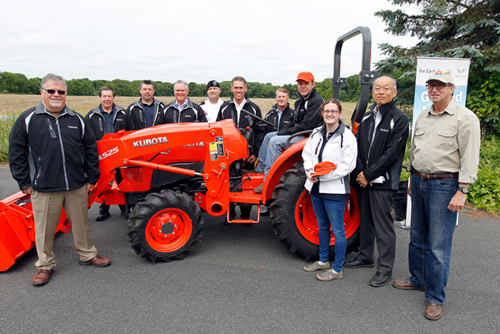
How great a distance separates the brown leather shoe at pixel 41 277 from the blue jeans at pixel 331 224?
8.29 ft

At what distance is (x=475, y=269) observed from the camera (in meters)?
3.46

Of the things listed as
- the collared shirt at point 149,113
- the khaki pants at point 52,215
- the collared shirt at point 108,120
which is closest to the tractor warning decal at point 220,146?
the khaki pants at point 52,215

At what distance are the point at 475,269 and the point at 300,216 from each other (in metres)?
1.80

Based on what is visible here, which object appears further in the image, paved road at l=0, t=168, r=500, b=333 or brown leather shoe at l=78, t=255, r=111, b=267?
brown leather shoe at l=78, t=255, r=111, b=267

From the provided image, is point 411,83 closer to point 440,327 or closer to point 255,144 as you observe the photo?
point 255,144

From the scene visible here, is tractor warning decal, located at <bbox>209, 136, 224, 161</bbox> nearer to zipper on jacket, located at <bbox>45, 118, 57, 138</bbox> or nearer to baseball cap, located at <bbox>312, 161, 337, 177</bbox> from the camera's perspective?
baseball cap, located at <bbox>312, 161, 337, 177</bbox>

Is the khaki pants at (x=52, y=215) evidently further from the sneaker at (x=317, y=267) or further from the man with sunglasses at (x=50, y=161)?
the sneaker at (x=317, y=267)

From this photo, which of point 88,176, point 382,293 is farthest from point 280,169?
point 88,176

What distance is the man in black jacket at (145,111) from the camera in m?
5.34

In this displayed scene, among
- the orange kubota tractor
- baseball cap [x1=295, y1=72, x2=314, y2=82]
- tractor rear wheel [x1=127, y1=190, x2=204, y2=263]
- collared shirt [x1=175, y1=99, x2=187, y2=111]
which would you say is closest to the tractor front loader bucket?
the orange kubota tractor

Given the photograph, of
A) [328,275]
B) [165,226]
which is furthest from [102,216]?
[328,275]

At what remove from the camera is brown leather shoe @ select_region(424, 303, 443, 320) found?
265 centimetres

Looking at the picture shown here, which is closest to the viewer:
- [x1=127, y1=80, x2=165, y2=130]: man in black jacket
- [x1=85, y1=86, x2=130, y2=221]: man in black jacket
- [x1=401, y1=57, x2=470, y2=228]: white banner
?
[x1=401, y1=57, x2=470, y2=228]: white banner

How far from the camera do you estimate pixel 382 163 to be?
3045 mm
